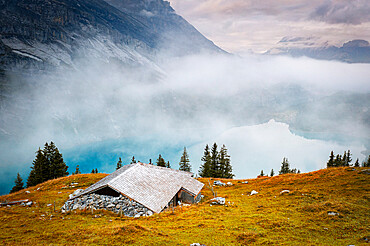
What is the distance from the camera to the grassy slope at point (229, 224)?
56.2ft

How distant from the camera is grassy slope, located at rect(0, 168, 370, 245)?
56.2 ft

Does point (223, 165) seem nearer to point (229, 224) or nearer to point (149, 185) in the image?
point (149, 185)

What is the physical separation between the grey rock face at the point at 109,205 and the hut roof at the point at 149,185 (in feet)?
2.23

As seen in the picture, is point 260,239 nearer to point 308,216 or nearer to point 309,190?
point 308,216

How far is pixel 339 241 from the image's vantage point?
53.3ft

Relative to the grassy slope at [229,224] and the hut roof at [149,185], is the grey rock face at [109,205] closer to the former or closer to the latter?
the hut roof at [149,185]

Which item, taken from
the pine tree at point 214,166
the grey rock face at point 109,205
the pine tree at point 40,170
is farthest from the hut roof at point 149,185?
the pine tree at point 40,170

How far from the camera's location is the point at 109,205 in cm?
2839

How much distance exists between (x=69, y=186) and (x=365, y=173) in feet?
199

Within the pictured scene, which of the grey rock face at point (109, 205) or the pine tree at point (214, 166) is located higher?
the pine tree at point (214, 166)

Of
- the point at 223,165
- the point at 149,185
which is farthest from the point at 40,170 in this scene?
the point at 223,165

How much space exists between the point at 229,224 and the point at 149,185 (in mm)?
14907

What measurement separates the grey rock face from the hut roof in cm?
68

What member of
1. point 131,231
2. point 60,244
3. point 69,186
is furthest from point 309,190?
point 69,186
